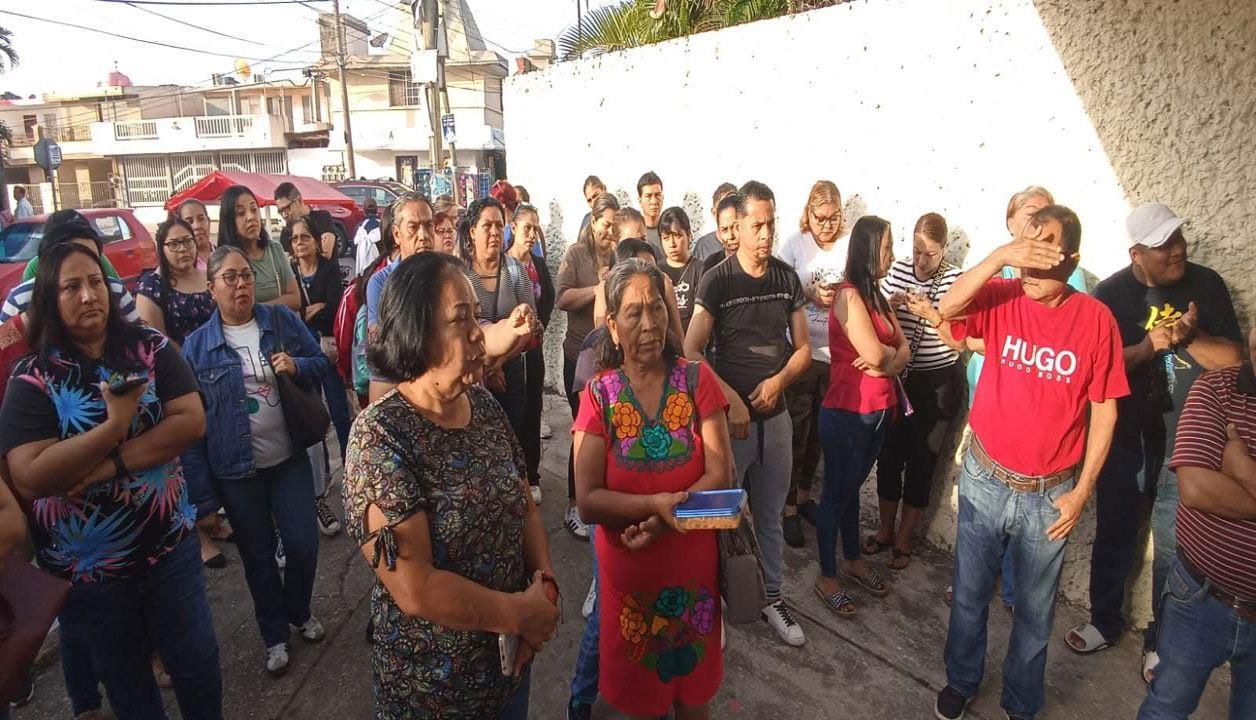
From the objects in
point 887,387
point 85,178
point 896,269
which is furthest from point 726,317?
point 85,178

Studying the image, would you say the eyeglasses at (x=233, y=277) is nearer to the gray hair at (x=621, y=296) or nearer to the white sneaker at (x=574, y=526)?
the gray hair at (x=621, y=296)

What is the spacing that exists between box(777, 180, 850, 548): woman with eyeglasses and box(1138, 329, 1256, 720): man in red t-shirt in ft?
6.75

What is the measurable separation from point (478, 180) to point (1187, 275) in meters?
24.9

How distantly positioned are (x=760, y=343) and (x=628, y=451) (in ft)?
4.20

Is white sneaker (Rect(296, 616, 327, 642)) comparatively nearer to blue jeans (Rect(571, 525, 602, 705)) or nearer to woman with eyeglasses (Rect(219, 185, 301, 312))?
blue jeans (Rect(571, 525, 602, 705))

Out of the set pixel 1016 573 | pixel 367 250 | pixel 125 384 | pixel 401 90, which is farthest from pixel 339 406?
pixel 401 90

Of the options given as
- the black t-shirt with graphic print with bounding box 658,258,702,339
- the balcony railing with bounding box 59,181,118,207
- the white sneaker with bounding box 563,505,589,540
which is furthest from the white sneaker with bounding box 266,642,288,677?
the balcony railing with bounding box 59,181,118,207

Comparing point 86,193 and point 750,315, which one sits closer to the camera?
point 750,315

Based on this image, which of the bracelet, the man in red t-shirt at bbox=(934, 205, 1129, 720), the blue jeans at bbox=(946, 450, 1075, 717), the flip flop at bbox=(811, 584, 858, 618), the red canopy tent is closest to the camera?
the bracelet

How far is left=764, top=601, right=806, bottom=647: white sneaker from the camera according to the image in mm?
3320

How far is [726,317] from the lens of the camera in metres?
3.28

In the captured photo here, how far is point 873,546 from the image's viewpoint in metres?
4.18

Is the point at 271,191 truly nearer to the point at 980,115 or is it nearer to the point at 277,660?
the point at 277,660

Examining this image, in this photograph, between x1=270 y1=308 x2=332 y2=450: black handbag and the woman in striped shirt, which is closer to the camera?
x1=270 y1=308 x2=332 y2=450: black handbag
